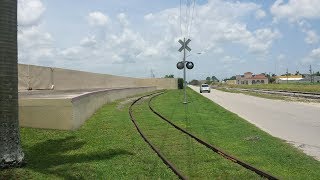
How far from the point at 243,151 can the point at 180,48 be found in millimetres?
20260

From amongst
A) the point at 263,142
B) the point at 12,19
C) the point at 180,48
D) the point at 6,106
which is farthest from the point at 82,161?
the point at 180,48

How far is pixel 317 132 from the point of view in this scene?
16797 mm

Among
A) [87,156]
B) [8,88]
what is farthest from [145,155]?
[8,88]

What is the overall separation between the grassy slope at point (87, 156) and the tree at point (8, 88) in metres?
0.35

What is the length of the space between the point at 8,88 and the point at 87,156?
2572 millimetres

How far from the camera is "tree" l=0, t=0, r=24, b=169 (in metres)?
8.80

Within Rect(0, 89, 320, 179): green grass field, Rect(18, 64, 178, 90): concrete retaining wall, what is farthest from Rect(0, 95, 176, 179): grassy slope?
Rect(18, 64, 178, 90): concrete retaining wall

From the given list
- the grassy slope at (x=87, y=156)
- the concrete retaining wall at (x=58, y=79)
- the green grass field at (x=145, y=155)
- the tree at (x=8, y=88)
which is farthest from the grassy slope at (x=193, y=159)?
the concrete retaining wall at (x=58, y=79)

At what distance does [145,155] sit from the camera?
35.2 feet

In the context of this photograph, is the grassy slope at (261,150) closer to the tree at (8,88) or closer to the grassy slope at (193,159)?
the grassy slope at (193,159)

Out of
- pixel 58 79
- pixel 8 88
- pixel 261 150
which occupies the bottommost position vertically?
pixel 261 150

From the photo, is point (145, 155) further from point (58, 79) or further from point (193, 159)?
point (58, 79)

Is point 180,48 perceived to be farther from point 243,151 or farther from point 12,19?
point 12,19

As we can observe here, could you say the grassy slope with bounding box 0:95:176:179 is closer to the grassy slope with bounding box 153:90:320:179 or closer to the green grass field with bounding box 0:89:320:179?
the green grass field with bounding box 0:89:320:179
